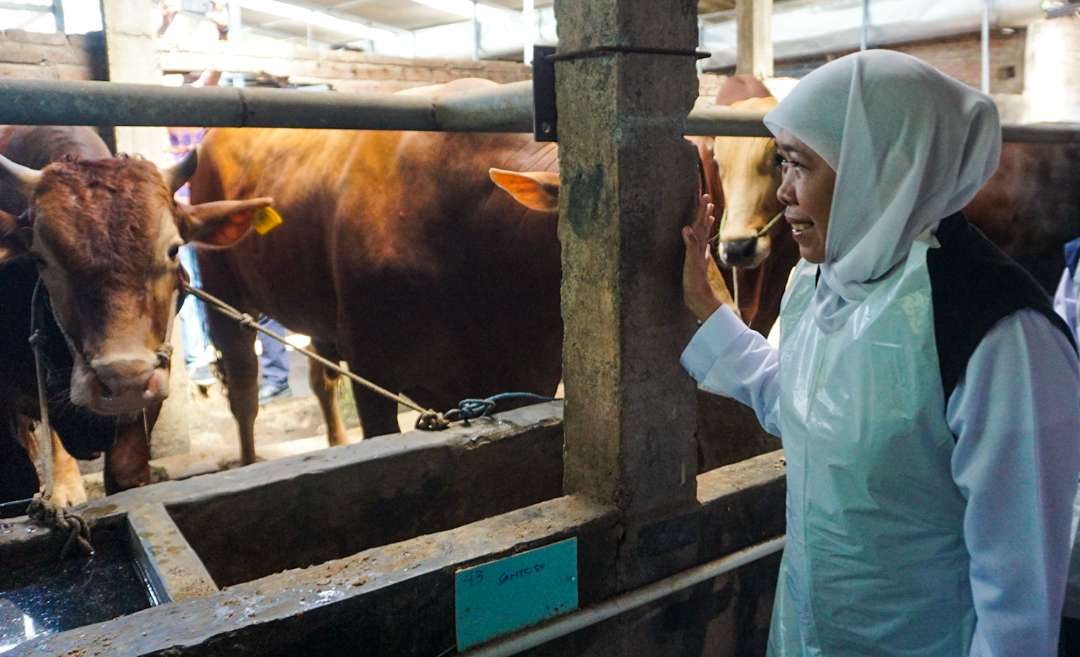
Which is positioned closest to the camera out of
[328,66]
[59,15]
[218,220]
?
[218,220]

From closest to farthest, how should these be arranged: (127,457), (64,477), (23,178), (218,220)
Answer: (23,178), (127,457), (64,477), (218,220)

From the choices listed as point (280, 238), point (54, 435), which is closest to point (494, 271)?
point (280, 238)

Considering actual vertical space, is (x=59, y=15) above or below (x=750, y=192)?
above

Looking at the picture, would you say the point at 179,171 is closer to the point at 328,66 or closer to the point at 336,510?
the point at 336,510

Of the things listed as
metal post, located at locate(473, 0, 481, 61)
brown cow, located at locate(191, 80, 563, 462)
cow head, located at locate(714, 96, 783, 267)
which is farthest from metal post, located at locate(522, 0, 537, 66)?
cow head, located at locate(714, 96, 783, 267)

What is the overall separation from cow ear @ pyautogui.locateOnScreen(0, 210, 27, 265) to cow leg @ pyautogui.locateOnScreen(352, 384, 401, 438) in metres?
1.50

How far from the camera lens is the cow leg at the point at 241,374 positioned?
18.7 ft

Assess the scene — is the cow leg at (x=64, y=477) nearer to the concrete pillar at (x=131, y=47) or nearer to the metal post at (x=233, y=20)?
the concrete pillar at (x=131, y=47)

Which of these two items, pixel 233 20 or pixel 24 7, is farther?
pixel 233 20

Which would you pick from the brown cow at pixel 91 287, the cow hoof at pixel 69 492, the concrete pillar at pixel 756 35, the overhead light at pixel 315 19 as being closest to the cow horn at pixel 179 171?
the brown cow at pixel 91 287

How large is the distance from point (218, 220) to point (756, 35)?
4.92m

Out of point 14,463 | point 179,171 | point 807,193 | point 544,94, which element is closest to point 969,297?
point 807,193

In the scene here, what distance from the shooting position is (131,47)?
4.98 m

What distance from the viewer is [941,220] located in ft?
4.97
